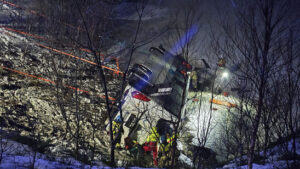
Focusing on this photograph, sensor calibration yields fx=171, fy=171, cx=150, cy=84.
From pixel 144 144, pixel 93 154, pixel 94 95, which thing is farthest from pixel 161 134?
pixel 94 95

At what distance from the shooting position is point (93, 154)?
5.92 m

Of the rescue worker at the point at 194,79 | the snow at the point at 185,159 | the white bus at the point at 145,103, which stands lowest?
the snow at the point at 185,159

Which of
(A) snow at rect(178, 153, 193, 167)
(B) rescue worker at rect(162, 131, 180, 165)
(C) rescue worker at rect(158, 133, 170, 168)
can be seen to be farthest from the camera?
(A) snow at rect(178, 153, 193, 167)

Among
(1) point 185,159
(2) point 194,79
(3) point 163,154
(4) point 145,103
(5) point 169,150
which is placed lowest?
(1) point 185,159

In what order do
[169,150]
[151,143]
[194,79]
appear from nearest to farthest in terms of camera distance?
[169,150]
[151,143]
[194,79]

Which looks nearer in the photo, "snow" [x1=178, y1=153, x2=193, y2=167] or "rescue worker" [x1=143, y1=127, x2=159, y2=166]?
"rescue worker" [x1=143, y1=127, x2=159, y2=166]

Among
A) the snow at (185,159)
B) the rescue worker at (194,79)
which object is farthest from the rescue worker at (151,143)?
the rescue worker at (194,79)

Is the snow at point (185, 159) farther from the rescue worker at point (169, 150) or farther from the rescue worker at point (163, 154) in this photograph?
the rescue worker at point (163, 154)

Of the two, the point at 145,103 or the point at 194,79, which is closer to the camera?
the point at 145,103

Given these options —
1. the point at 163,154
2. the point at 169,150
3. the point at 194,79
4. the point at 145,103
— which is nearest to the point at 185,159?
the point at 163,154

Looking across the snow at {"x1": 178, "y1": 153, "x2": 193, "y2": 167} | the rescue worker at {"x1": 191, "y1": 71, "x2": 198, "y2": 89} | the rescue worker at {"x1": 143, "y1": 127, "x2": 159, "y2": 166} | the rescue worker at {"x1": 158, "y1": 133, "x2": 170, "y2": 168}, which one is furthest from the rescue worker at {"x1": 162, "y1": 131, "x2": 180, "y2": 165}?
the rescue worker at {"x1": 191, "y1": 71, "x2": 198, "y2": 89}

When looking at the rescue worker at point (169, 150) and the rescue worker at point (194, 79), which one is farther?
the rescue worker at point (194, 79)

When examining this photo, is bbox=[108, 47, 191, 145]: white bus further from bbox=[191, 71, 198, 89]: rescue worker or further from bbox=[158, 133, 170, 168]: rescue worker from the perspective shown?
bbox=[191, 71, 198, 89]: rescue worker

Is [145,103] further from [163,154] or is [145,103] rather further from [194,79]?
[194,79]
